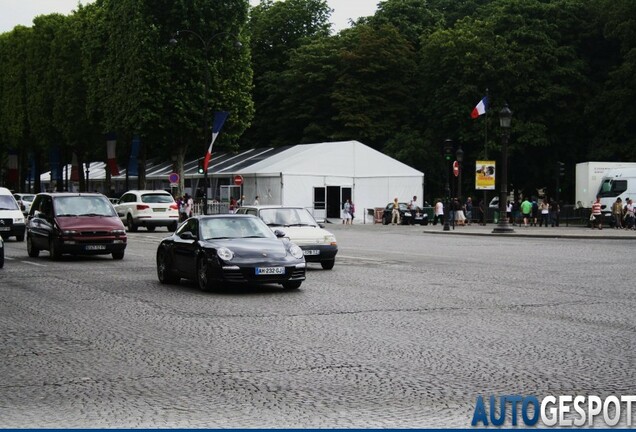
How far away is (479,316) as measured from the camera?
12.7m

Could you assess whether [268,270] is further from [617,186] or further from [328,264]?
[617,186]

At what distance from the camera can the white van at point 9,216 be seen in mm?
32156

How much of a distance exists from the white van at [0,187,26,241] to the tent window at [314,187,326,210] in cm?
2794

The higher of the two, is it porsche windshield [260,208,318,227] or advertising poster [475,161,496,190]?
advertising poster [475,161,496,190]

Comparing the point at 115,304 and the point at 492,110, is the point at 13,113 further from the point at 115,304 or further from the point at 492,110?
the point at 115,304

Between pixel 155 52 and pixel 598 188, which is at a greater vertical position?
pixel 155 52

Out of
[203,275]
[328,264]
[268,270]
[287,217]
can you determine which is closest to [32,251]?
[287,217]

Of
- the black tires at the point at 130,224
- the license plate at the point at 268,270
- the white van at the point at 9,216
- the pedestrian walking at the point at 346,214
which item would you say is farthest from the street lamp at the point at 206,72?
the license plate at the point at 268,270

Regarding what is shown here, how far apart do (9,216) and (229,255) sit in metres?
18.9

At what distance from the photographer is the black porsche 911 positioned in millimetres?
15773

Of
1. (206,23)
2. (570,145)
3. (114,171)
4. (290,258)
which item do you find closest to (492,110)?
(570,145)

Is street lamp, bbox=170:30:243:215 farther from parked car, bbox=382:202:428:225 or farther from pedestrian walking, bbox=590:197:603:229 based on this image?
pedestrian walking, bbox=590:197:603:229

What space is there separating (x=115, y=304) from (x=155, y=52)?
42182mm

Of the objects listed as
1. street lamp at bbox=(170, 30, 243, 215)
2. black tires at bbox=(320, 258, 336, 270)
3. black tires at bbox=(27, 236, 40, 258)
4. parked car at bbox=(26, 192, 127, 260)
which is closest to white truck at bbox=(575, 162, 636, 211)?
street lamp at bbox=(170, 30, 243, 215)
